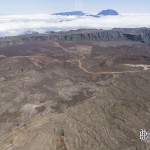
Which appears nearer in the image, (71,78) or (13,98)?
(13,98)

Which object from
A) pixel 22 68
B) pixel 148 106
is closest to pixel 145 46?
pixel 22 68

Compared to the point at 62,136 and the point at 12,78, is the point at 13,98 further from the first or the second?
the point at 62,136

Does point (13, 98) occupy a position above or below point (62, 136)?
below

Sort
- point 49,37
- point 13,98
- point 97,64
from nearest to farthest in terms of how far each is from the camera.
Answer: point 13,98, point 97,64, point 49,37

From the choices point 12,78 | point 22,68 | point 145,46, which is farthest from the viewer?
point 145,46

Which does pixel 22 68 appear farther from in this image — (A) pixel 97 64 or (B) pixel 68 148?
(B) pixel 68 148

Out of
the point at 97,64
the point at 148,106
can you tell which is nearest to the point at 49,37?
the point at 97,64
